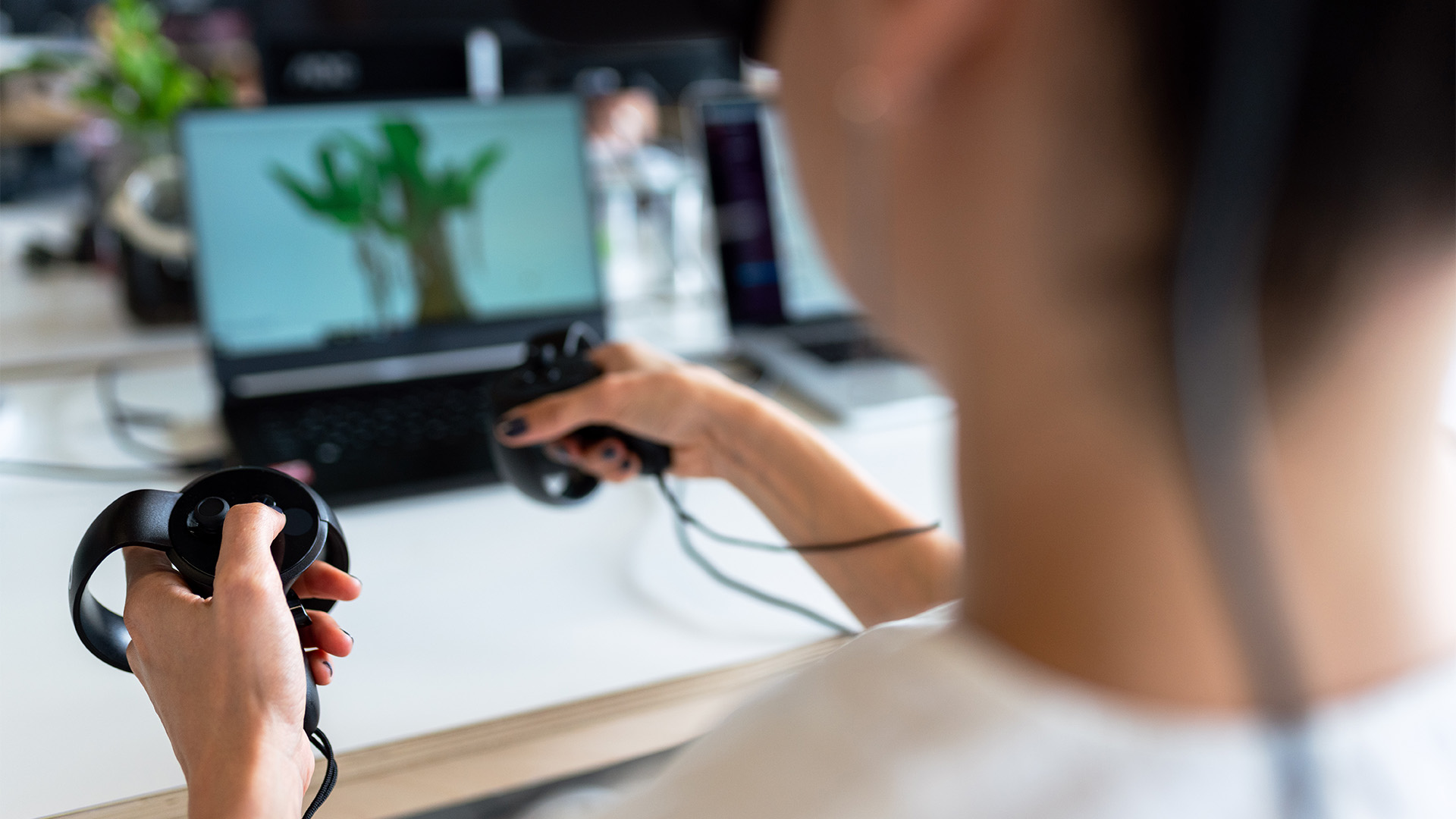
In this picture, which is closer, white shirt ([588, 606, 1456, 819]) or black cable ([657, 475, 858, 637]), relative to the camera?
white shirt ([588, 606, 1456, 819])

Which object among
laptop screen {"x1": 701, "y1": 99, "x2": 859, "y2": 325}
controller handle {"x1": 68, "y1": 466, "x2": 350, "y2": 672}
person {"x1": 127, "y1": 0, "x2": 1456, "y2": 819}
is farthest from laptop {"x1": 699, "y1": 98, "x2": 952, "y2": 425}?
person {"x1": 127, "y1": 0, "x2": 1456, "y2": 819}

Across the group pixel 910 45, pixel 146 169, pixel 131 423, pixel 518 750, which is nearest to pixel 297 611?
pixel 518 750

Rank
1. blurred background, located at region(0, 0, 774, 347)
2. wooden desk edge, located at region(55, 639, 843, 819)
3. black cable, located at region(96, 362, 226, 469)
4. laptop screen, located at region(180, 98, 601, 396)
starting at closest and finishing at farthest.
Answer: wooden desk edge, located at region(55, 639, 843, 819), black cable, located at region(96, 362, 226, 469), laptop screen, located at region(180, 98, 601, 396), blurred background, located at region(0, 0, 774, 347)

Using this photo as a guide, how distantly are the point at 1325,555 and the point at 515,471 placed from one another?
55cm

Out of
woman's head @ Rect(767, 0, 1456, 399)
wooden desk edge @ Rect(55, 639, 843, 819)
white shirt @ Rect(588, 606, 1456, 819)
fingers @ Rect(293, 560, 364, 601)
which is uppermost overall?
woman's head @ Rect(767, 0, 1456, 399)

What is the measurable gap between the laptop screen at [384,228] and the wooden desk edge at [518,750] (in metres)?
0.57

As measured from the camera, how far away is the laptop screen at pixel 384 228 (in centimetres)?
96

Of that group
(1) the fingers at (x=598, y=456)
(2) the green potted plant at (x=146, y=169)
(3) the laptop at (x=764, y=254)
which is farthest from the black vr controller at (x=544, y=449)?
(2) the green potted plant at (x=146, y=169)

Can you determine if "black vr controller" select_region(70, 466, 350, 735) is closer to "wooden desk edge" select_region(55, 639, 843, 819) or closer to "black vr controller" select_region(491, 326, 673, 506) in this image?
"wooden desk edge" select_region(55, 639, 843, 819)

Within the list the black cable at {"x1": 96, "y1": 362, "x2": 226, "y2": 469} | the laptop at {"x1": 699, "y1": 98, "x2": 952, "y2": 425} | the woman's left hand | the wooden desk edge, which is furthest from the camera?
the laptop at {"x1": 699, "y1": 98, "x2": 952, "y2": 425}

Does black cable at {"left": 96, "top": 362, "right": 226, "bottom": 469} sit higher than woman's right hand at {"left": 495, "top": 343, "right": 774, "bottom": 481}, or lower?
lower

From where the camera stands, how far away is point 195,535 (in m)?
0.46

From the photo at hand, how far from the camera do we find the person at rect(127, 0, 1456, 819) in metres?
0.25

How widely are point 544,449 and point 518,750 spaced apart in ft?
0.80
